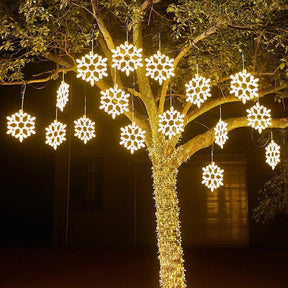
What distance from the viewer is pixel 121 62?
20.1ft

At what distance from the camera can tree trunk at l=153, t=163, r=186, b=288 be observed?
718 centimetres

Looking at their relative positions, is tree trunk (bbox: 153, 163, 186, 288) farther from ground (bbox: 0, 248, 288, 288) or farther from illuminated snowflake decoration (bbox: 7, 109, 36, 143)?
ground (bbox: 0, 248, 288, 288)

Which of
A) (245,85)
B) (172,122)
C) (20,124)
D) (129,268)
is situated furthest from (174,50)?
(129,268)

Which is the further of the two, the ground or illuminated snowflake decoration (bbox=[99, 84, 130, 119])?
the ground

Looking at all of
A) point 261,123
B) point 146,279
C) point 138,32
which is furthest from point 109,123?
point 261,123

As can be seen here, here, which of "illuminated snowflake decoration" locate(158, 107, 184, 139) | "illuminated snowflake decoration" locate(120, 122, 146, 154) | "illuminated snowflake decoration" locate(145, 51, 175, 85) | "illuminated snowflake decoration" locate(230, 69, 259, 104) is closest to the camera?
"illuminated snowflake decoration" locate(145, 51, 175, 85)

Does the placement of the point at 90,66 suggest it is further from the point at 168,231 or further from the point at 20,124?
the point at 168,231

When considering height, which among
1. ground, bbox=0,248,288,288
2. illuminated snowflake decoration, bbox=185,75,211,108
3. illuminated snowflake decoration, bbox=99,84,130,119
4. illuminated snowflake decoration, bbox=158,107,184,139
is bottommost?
ground, bbox=0,248,288,288

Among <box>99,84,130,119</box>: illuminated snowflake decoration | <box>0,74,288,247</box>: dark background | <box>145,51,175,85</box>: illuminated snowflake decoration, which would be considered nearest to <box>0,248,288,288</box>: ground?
<box>0,74,288,247</box>: dark background

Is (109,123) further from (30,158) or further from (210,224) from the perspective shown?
(210,224)

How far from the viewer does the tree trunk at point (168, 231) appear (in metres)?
7.18

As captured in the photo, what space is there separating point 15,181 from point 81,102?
4562 millimetres

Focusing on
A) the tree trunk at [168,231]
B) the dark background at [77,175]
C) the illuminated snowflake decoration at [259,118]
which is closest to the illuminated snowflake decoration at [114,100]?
the tree trunk at [168,231]

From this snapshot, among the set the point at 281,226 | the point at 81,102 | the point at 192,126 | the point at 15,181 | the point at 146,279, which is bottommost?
the point at 146,279
